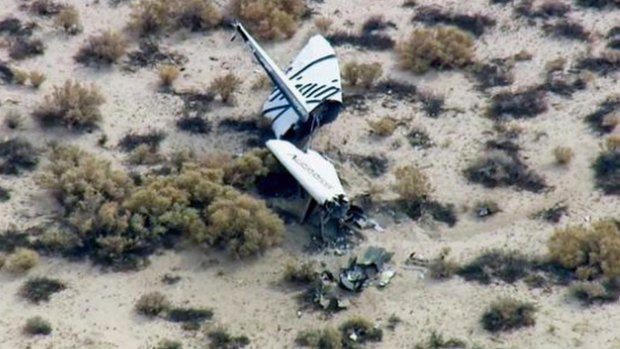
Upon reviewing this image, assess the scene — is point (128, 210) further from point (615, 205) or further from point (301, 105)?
point (615, 205)

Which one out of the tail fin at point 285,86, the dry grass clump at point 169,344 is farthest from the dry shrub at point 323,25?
the dry grass clump at point 169,344

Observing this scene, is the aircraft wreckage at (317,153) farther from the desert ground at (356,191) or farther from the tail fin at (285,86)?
the desert ground at (356,191)

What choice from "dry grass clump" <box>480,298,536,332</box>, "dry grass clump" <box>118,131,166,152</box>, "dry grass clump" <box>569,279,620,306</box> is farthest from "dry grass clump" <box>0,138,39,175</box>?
"dry grass clump" <box>569,279,620,306</box>

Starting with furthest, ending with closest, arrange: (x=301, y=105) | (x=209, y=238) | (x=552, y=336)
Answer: (x=301, y=105) → (x=209, y=238) → (x=552, y=336)

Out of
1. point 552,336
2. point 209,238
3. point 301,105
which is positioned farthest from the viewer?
point 301,105

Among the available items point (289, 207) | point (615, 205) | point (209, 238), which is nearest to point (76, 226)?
point (209, 238)

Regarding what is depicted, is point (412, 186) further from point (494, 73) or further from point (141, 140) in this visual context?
point (141, 140)

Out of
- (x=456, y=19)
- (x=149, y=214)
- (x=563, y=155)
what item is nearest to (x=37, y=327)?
(x=149, y=214)
